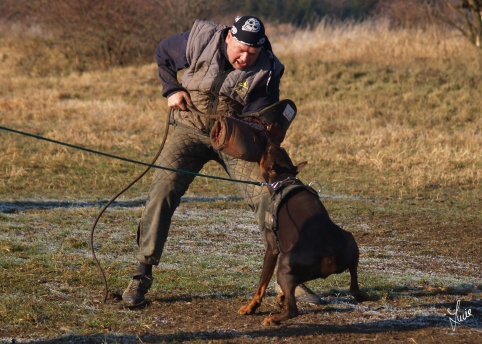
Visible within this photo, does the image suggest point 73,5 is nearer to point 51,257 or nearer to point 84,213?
point 84,213

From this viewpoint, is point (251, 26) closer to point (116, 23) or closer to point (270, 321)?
point (270, 321)

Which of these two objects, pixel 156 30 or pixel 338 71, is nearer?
pixel 338 71

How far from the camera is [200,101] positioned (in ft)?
16.6

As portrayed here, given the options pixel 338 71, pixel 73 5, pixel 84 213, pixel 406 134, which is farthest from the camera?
pixel 73 5

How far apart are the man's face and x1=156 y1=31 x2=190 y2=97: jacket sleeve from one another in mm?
308

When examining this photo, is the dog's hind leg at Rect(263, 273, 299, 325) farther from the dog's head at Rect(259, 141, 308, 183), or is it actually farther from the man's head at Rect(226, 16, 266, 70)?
the man's head at Rect(226, 16, 266, 70)

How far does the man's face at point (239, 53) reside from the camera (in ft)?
15.7

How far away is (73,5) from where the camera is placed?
23.3m

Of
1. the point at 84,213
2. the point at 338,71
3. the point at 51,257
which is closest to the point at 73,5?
the point at 338,71

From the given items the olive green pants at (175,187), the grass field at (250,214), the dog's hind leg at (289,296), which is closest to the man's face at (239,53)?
the olive green pants at (175,187)

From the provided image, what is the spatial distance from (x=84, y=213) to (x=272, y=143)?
347 cm

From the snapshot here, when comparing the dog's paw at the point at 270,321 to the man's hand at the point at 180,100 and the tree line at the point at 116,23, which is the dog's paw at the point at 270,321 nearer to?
the man's hand at the point at 180,100

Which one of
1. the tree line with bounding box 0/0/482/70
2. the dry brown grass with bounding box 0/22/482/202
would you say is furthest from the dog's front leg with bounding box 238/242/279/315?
the tree line with bounding box 0/0/482/70

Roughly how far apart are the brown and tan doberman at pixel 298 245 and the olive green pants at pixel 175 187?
0.28m
